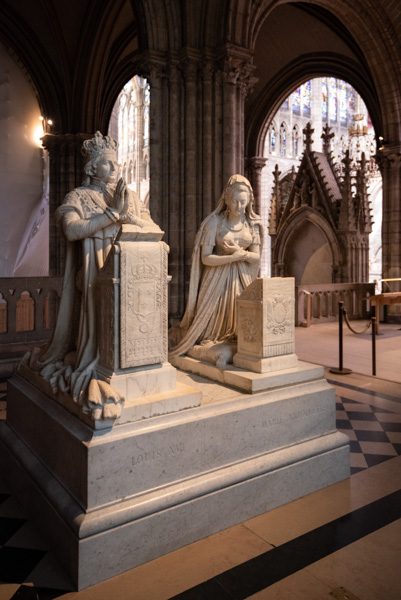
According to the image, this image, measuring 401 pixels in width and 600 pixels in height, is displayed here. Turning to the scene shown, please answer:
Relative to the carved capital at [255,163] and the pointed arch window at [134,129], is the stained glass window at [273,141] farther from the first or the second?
the carved capital at [255,163]

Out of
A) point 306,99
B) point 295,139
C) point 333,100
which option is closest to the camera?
point 295,139

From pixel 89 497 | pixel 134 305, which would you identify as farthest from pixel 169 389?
pixel 89 497

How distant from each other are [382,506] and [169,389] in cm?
146

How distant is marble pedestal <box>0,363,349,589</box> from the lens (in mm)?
2242

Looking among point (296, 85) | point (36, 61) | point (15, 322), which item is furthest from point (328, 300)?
point (36, 61)

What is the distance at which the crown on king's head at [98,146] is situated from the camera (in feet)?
9.63

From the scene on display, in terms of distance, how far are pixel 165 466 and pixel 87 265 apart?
1249 mm

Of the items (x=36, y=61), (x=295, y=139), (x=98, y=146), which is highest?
(x=295, y=139)

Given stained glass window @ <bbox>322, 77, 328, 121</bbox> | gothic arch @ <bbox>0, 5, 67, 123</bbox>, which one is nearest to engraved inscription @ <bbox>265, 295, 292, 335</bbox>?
gothic arch @ <bbox>0, 5, 67, 123</bbox>

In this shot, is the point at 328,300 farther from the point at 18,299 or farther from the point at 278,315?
the point at 278,315

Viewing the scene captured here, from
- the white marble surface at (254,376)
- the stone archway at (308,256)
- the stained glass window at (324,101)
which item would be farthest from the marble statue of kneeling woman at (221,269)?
the stained glass window at (324,101)

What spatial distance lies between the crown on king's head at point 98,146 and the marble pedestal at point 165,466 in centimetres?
158

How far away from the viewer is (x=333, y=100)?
3531 centimetres

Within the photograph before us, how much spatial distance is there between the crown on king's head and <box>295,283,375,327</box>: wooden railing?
7756 millimetres
